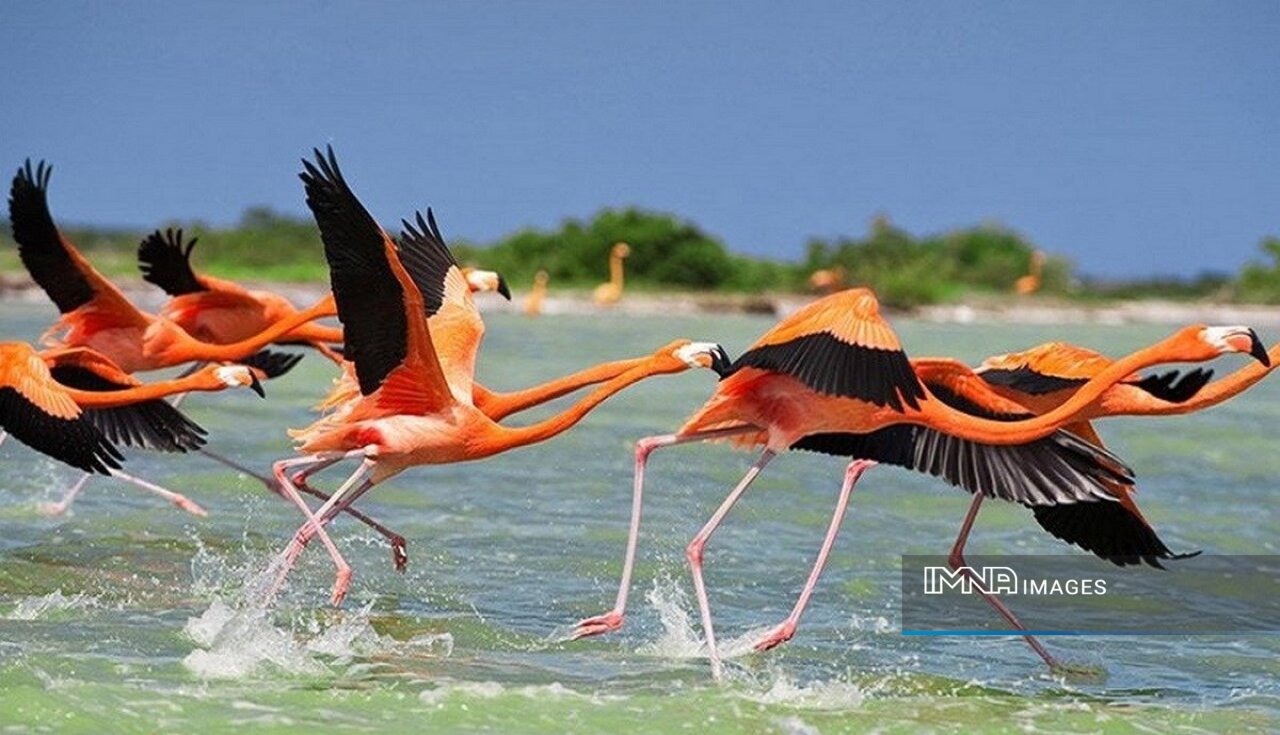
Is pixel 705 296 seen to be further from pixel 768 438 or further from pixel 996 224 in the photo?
pixel 768 438

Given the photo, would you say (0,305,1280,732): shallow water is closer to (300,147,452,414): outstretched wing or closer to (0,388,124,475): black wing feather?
(0,388,124,475): black wing feather

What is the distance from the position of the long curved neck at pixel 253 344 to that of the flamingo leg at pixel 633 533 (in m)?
2.87

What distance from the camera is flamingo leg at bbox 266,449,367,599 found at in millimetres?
6734

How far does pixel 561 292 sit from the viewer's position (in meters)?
42.0

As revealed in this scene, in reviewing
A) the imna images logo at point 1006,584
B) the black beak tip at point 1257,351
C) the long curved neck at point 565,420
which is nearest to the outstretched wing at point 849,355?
the long curved neck at point 565,420

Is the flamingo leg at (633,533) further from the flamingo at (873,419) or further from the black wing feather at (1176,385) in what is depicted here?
the black wing feather at (1176,385)

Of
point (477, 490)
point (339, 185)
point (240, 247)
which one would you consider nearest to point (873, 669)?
point (339, 185)

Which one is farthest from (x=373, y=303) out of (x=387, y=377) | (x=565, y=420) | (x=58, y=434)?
(x=58, y=434)

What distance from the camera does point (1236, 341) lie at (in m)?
5.88

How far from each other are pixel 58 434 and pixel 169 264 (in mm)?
3261

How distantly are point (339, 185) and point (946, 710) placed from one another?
2585 millimetres

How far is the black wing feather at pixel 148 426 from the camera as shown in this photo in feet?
26.8

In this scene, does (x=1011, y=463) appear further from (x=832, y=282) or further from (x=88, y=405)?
(x=832, y=282)

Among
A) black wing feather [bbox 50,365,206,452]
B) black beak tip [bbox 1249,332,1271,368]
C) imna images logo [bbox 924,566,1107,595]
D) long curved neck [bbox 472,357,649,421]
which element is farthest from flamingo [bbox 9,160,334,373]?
black beak tip [bbox 1249,332,1271,368]
